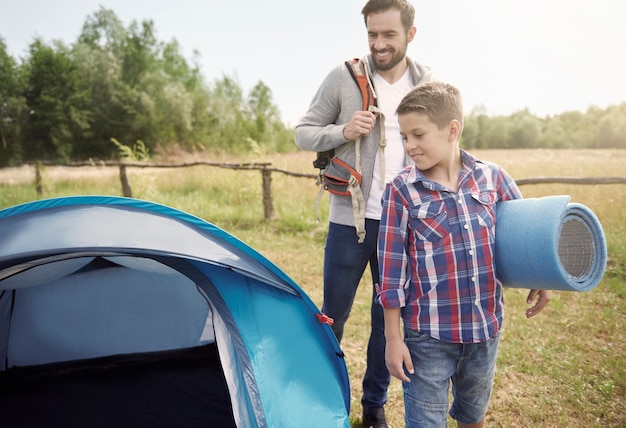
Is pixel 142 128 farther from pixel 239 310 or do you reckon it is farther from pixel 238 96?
pixel 239 310

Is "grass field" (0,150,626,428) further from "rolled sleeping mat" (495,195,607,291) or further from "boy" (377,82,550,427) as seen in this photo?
"rolled sleeping mat" (495,195,607,291)

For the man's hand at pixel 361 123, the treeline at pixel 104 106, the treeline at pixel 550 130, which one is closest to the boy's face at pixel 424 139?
the man's hand at pixel 361 123

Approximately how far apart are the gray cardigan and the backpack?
1.0 inches

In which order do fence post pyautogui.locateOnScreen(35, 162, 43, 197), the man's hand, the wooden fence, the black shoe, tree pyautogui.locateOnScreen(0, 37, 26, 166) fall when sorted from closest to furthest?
the man's hand < the black shoe < the wooden fence < fence post pyautogui.locateOnScreen(35, 162, 43, 197) < tree pyautogui.locateOnScreen(0, 37, 26, 166)

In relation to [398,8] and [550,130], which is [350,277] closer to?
[398,8]

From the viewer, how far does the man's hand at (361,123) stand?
1.76 m

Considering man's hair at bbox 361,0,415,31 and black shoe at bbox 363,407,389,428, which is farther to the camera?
black shoe at bbox 363,407,389,428

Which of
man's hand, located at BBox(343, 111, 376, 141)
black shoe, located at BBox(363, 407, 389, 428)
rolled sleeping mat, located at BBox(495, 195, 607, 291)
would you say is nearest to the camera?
rolled sleeping mat, located at BBox(495, 195, 607, 291)

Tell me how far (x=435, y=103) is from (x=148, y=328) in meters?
2.33

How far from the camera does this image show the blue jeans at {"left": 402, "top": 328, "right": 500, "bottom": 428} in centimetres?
141

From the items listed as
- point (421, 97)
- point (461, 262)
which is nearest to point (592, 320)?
point (461, 262)

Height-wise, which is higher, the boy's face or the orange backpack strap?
the orange backpack strap

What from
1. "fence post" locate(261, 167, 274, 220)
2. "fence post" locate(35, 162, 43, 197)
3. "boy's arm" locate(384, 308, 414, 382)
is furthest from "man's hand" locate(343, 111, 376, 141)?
"fence post" locate(35, 162, 43, 197)

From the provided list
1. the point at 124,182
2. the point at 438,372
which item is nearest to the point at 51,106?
the point at 124,182
